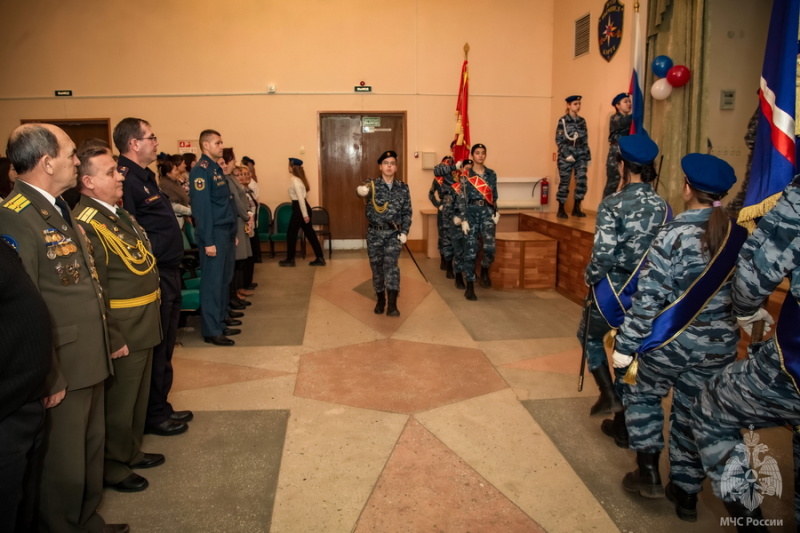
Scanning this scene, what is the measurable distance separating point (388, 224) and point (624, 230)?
293 centimetres

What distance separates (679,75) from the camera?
5.87 m

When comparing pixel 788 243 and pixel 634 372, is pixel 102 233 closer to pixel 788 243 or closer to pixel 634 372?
pixel 634 372

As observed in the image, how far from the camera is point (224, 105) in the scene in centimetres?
947

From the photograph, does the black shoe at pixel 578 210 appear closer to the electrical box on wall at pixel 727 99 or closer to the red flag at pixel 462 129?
the red flag at pixel 462 129

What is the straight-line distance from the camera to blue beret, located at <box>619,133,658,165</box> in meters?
2.83

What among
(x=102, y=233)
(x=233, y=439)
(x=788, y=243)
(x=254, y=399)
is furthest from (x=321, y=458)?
(x=788, y=243)

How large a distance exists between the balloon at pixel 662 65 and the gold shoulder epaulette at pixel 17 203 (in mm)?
6328

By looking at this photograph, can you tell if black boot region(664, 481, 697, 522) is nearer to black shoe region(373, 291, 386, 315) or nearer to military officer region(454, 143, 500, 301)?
black shoe region(373, 291, 386, 315)

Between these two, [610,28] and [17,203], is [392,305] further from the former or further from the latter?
[610,28]

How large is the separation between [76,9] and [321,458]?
9.77m

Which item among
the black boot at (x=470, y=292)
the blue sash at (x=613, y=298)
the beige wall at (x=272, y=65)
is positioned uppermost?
the beige wall at (x=272, y=65)

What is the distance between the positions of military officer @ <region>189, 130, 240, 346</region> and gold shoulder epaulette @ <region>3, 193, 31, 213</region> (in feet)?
8.21

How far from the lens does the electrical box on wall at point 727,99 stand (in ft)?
20.7

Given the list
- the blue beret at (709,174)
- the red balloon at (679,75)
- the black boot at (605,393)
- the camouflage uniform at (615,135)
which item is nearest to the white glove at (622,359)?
the blue beret at (709,174)
